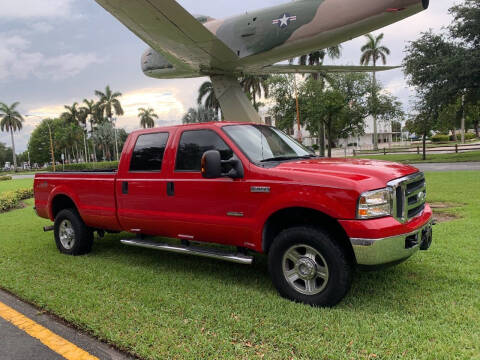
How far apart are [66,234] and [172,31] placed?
5.99 meters

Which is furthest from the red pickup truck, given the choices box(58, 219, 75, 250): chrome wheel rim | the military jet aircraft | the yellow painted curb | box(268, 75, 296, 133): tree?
box(268, 75, 296, 133): tree

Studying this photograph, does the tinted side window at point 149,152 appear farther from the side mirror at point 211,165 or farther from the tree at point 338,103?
the tree at point 338,103

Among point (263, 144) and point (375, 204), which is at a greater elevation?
point (263, 144)

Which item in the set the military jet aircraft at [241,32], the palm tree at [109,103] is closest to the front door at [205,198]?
the military jet aircraft at [241,32]

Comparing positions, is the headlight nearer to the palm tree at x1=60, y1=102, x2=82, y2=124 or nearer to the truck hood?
the truck hood

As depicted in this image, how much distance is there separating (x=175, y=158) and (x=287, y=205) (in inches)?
69.5

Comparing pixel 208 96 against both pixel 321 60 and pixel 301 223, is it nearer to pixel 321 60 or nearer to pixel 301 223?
pixel 321 60

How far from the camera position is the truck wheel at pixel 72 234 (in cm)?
607

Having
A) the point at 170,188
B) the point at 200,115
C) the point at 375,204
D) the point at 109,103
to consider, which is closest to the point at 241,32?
the point at 170,188

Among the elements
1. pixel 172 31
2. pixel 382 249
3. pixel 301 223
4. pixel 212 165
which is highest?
pixel 172 31

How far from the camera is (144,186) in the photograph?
16.8 ft

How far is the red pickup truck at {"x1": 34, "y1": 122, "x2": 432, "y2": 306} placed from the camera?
3547 millimetres

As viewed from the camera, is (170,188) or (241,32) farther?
(241,32)

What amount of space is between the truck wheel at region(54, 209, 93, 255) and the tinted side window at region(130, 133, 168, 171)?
5.06ft
